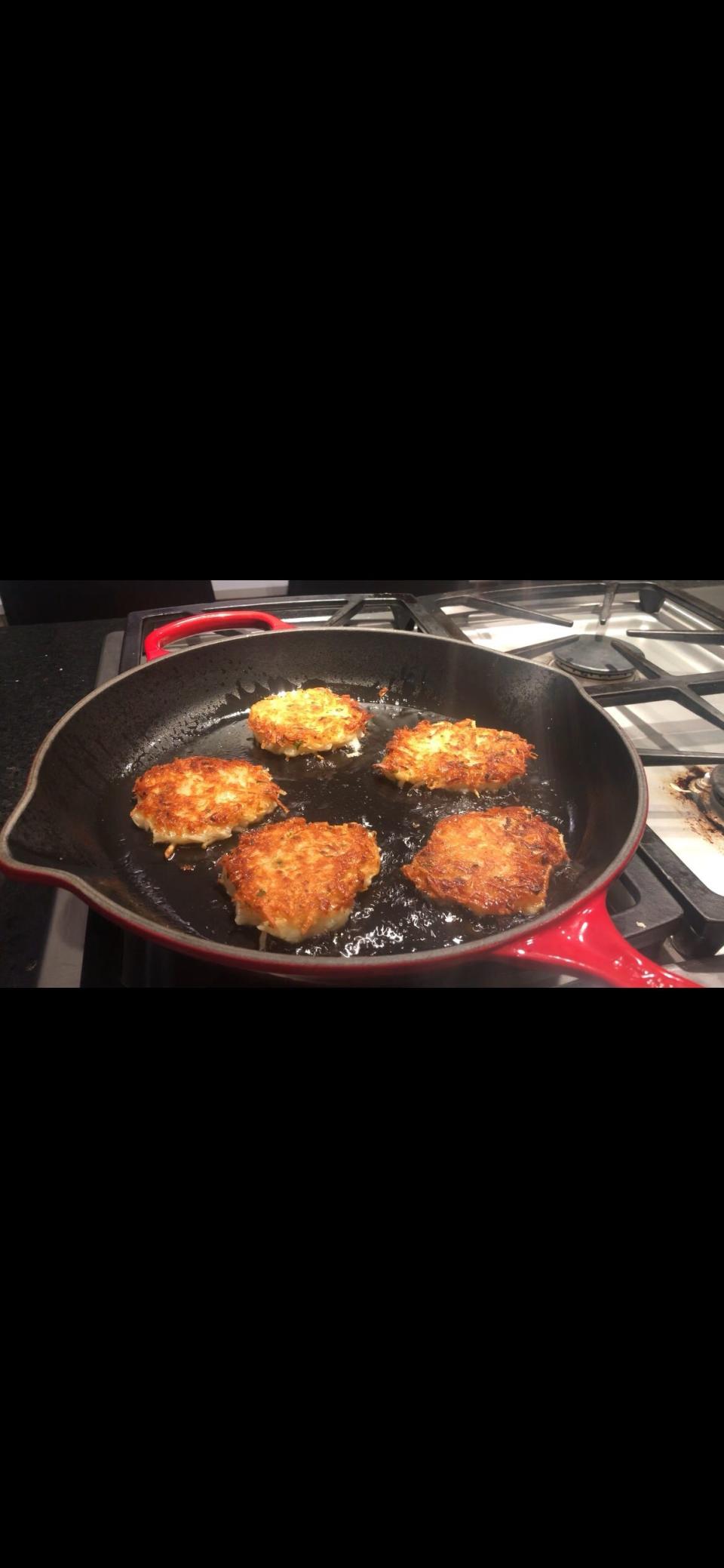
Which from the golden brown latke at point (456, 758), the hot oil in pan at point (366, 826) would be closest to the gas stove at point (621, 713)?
the hot oil in pan at point (366, 826)

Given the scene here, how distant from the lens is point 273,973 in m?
0.94

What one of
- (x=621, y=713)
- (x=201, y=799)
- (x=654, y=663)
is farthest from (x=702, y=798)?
(x=201, y=799)

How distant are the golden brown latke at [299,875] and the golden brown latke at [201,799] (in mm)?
73

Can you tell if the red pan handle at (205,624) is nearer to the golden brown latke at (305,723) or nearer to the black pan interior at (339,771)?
the black pan interior at (339,771)

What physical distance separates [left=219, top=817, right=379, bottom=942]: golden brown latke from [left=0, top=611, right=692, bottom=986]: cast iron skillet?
0.03 m

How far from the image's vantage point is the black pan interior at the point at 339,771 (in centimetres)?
121

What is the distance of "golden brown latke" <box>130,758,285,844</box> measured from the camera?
1.38 m

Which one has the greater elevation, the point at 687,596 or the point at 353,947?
the point at 687,596

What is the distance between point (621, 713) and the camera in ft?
5.79

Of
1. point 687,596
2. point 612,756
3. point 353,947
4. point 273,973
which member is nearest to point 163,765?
point 353,947

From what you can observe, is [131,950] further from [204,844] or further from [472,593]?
[472,593]

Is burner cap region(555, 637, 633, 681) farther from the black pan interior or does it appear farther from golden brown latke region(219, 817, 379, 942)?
golden brown latke region(219, 817, 379, 942)

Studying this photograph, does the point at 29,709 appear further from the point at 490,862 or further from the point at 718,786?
the point at 718,786

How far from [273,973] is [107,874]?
475 mm
